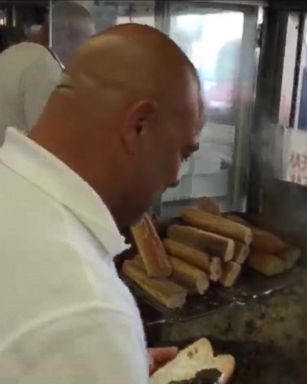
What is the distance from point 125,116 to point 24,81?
1189mm

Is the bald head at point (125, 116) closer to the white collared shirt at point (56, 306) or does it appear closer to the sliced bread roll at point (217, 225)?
the white collared shirt at point (56, 306)

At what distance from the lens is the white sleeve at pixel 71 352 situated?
62 cm

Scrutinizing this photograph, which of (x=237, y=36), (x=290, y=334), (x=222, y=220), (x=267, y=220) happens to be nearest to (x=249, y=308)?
(x=290, y=334)

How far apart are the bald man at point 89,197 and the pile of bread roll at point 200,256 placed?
924 millimetres

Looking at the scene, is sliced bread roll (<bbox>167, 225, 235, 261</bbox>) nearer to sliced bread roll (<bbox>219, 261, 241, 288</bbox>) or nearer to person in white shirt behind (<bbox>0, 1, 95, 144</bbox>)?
sliced bread roll (<bbox>219, 261, 241, 288</bbox>)

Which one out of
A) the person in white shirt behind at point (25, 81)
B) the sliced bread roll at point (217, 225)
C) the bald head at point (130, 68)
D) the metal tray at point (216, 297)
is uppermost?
the bald head at point (130, 68)

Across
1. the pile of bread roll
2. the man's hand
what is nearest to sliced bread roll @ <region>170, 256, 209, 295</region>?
the pile of bread roll

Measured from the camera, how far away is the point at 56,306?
627mm

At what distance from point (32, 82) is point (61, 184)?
3.98ft

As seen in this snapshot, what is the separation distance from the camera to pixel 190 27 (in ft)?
7.14

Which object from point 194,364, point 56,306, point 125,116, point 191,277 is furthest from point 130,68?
point 191,277

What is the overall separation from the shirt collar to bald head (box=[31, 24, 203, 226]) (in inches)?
0.5

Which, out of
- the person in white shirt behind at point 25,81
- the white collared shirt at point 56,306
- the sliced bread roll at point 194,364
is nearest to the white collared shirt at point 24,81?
the person in white shirt behind at point 25,81

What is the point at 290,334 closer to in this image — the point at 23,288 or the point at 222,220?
the point at 222,220
